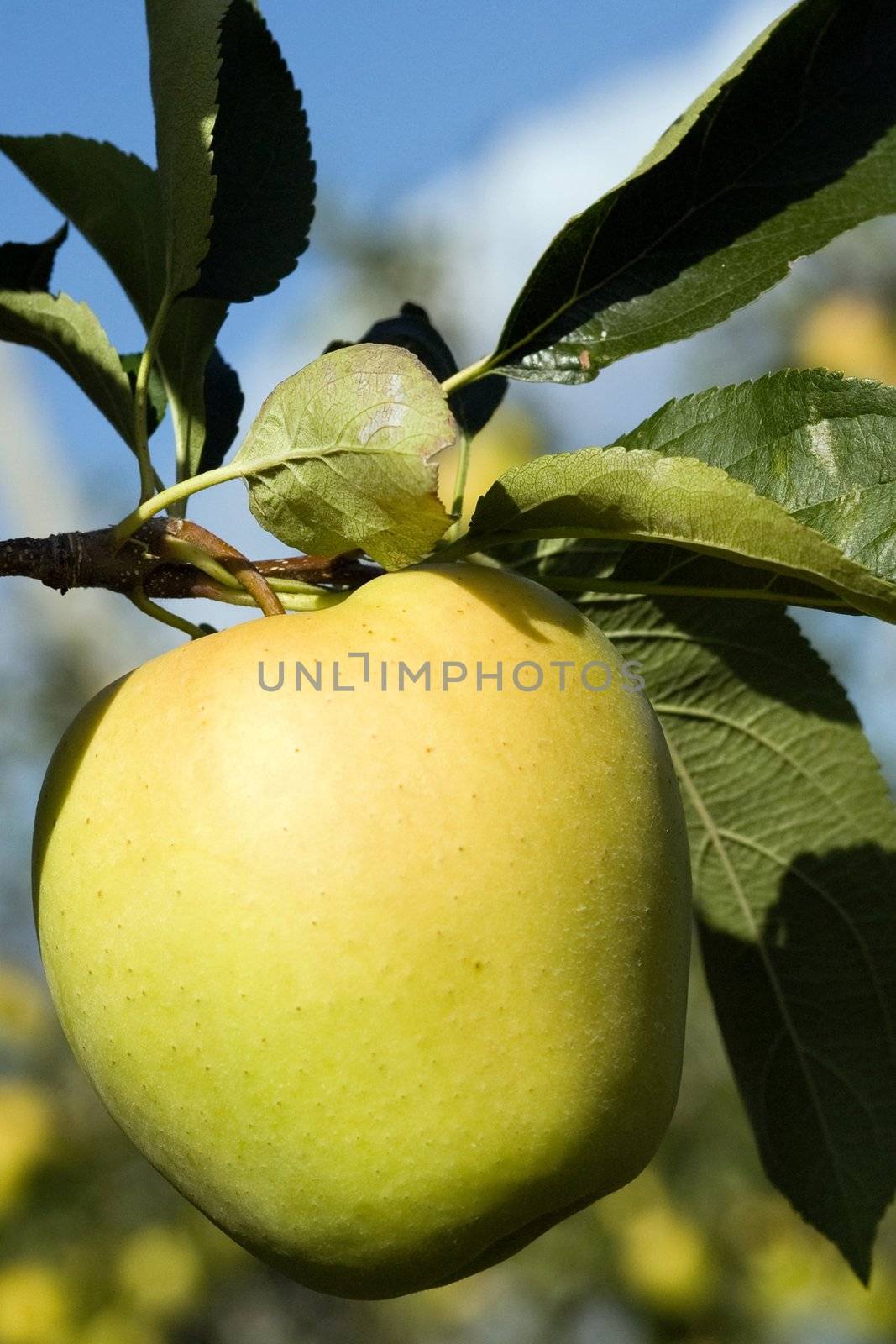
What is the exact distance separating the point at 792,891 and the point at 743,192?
49 centimetres

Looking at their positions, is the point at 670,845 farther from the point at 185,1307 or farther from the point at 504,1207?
the point at 185,1307

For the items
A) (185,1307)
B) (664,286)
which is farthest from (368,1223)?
(185,1307)

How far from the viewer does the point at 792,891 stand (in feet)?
3.11

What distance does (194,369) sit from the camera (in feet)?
2.88

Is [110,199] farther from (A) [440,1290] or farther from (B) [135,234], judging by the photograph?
(A) [440,1290]

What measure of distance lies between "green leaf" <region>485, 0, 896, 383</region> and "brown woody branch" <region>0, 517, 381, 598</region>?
0.66ft

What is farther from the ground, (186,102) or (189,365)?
(186,102)

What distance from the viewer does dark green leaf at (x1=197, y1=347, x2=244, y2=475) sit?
937mm

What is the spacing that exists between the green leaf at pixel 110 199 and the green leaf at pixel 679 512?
1.11 feet

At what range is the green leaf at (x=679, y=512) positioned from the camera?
1.95 feet

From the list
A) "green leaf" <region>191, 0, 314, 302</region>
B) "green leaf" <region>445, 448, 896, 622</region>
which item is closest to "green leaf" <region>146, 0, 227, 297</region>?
"green leaf" <region>191, 0, 314, 302</region>

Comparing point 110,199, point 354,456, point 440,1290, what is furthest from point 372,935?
point 440,1290

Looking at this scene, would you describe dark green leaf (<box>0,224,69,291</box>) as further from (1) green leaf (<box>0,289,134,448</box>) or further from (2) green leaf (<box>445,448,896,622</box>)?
(2) green leaf (<box>445,448,896,622</box>)

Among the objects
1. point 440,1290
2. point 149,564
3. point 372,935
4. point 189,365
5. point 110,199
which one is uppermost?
point 110,199
